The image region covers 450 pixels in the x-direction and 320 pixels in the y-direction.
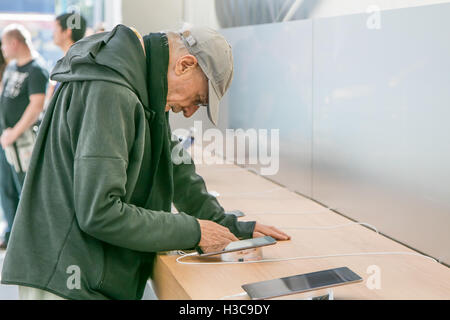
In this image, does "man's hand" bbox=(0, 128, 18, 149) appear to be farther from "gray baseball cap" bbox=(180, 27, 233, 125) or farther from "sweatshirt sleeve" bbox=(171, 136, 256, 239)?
"gray baseball cap" bbox=(180, 27, 233, 125)

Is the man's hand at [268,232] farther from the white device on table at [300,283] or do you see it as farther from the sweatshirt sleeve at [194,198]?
the white device on table at [300,283]

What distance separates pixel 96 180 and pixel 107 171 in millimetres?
27

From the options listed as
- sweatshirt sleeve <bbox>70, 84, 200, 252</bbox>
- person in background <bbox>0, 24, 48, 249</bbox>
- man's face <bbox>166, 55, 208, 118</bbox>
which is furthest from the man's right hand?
person in background <bbox>0, 24, 48, 249</bbox>

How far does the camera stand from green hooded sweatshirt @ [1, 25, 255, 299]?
0.96 metres

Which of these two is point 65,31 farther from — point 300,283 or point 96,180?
point 300,283

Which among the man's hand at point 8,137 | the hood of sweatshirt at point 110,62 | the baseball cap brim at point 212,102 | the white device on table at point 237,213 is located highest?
the hood of sweatshirt at point 110,62

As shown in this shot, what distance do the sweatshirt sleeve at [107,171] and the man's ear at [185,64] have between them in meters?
0.16

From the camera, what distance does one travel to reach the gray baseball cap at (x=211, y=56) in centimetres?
113

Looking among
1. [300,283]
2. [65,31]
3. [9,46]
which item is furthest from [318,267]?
[9,46]

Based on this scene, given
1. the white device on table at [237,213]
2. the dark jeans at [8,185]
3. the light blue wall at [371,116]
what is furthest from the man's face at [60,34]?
the white device on table at [237,213]

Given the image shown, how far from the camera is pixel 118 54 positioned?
1.02 meters

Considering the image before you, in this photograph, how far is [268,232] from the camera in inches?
55.2

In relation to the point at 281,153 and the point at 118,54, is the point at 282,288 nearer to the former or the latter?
the point at 118,54

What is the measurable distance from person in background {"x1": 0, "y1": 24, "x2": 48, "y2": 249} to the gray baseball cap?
202cm
